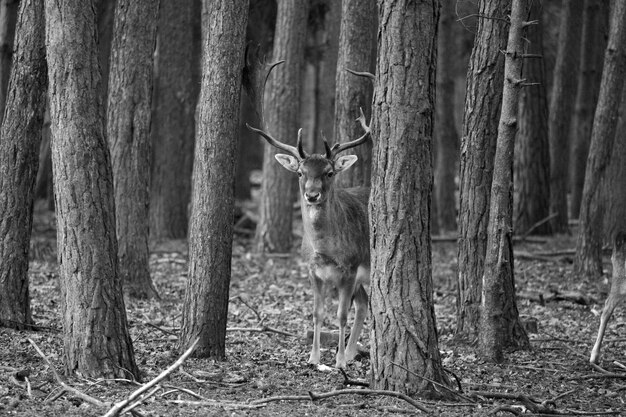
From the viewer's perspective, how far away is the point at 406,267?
7.48 metres

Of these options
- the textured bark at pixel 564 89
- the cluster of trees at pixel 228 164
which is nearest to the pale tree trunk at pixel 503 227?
the cluster of trees at pixel 228 164

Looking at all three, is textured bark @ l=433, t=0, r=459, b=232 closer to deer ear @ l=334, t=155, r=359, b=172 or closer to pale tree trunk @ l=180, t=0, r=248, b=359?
deer ear @ l=334, t=155, r=359, b=172

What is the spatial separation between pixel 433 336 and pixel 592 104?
15173 millimetres

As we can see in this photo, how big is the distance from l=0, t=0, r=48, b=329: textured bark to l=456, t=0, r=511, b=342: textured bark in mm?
4509

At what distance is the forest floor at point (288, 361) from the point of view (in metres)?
7.28

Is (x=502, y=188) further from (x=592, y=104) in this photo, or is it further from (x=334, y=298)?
(x=592, y=104)

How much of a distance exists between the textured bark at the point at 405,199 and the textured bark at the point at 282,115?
32.7 ft

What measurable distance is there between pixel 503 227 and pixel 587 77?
13396 mm

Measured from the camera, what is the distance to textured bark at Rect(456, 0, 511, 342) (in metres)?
10.0

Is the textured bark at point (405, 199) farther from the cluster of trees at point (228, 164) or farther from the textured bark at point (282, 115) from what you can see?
the textured bark at point (282, 115)

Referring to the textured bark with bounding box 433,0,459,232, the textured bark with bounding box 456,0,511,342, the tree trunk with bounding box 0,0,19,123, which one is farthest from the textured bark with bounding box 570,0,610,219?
the tree trunk with bounding box 0,0,19,123

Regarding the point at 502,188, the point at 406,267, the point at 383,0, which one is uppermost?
the point at 383,0

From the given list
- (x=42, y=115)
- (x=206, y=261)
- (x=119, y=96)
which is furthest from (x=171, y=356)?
(x=119, y=96)

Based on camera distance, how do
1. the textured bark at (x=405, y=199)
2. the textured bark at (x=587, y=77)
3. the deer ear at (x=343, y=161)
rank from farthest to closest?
the textured bark at (x=587, y=77), the deer ear at (x=343, y=161), the textured bark at (x=405, y=199)
